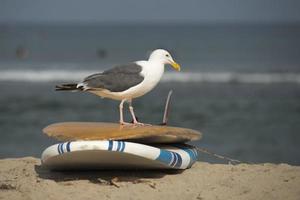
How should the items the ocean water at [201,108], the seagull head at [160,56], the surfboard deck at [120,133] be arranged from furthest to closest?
the ocean water at [201,108], the seagull head at [160,56], the surfboard deck at [120,133]

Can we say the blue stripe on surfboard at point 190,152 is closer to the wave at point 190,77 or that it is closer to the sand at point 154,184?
the sand at point 154,184

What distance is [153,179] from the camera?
6355 millimetres

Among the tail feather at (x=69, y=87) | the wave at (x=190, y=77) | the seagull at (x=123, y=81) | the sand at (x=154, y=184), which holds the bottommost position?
the sand at (x=154, y=184)

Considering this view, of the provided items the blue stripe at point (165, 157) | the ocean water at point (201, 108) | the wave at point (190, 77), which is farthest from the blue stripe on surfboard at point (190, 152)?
the wave at point (190, 77)

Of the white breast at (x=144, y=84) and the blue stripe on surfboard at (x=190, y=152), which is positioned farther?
the blue stripe on surfboard at (x=190, y=152)

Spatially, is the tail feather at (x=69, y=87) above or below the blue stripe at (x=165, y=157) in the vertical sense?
above

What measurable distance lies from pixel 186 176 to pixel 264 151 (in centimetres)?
518

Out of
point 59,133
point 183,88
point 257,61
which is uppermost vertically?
point 257,61

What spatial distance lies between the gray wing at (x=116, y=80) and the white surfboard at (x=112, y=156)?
25.3 inches

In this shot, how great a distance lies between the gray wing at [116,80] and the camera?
629cm

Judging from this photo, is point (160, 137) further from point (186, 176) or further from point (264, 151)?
point (264, 151)

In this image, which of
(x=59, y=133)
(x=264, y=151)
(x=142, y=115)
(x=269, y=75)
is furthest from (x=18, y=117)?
(x=269, y=75)

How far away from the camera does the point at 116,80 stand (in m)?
6.32

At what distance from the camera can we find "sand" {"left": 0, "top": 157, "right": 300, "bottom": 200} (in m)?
5.91
